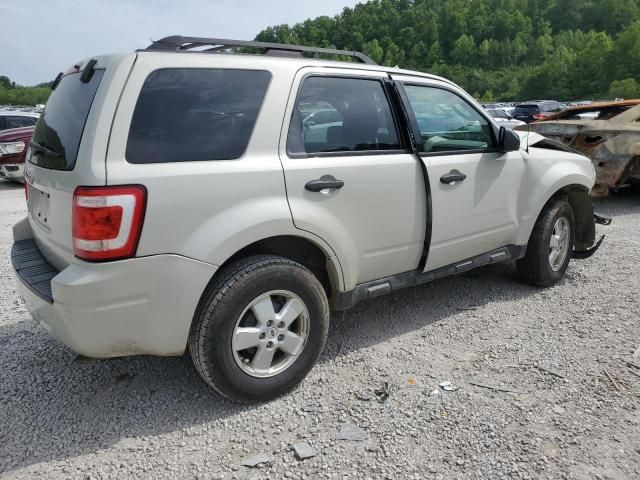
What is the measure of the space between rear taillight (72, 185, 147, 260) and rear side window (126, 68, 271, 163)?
18cm

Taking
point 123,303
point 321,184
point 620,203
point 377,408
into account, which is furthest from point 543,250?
point 620,203

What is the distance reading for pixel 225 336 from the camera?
254cm

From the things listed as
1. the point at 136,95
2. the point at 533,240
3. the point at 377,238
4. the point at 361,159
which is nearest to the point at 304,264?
the point at 377,238

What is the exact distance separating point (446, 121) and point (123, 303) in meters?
2.44

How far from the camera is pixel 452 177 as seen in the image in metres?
3.41

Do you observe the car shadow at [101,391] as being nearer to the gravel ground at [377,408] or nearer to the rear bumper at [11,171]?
the gravel ground at [377,408]

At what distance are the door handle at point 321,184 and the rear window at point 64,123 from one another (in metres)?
1.12

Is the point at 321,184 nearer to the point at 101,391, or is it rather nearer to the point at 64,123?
the point at 64,123

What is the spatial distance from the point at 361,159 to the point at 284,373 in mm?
1288

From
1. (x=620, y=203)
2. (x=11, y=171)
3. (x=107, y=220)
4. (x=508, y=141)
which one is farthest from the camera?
(x=11, y=171)

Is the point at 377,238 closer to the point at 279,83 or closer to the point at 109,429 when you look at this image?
the point at 279,83

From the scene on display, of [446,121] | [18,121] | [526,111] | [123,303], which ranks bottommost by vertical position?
[526,111]

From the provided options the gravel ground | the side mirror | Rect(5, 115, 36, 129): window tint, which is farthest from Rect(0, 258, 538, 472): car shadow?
Rect(5, 115, 36, 129): window tint

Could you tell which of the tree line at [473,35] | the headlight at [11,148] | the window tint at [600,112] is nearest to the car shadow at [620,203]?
the window tint at [600,112]
